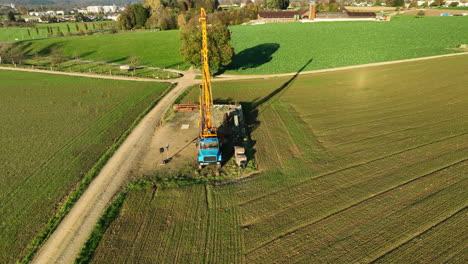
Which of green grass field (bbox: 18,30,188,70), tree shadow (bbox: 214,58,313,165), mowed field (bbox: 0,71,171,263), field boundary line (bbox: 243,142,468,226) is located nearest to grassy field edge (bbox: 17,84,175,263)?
mowed field (bbox: 0,71,171,263)

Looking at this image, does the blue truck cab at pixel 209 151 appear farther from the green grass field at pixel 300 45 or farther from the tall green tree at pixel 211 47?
the green grass field at pixel 300 45

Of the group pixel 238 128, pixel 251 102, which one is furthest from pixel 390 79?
pixel 238 128

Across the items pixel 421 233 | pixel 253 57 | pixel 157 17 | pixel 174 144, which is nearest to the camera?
pixel 421 233

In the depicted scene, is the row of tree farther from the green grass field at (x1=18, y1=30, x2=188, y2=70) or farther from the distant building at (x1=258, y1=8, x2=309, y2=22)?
the green grass field at (x1=18, y1=30, x2=188, y2=70)

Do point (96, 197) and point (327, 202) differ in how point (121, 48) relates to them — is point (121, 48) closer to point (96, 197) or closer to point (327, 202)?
point (96, 197)

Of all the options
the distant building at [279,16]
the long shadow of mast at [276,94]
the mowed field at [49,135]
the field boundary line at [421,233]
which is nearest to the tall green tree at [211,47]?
the mowed field at [49,135]

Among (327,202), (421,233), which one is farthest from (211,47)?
(421,233)
